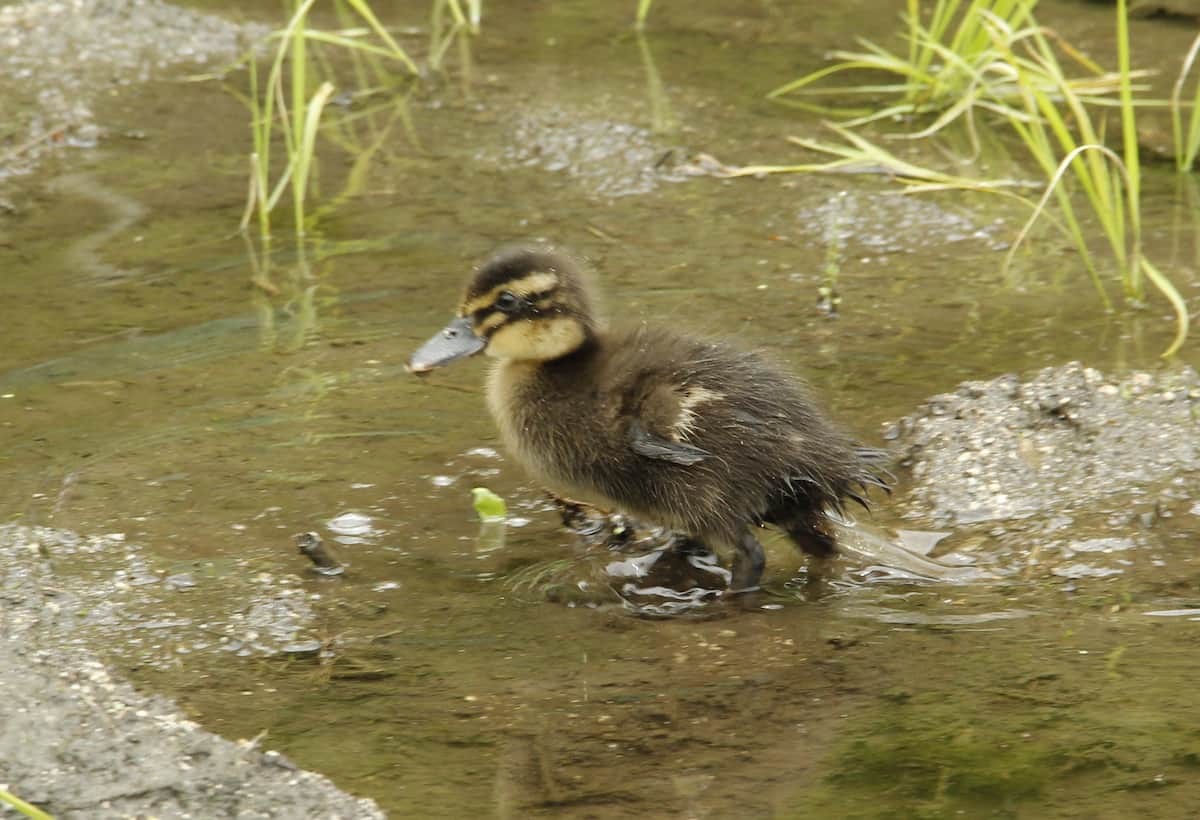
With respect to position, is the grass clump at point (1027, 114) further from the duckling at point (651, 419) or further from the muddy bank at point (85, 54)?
the muddy bank at point (85, 54)

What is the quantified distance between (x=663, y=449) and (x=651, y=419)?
12cm

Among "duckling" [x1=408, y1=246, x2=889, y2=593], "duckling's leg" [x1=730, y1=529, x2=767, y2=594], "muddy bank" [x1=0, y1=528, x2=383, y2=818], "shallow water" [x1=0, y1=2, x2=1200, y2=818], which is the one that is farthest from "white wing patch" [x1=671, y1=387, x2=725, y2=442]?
"muddy bank" [x1=0, y1=528, x2=383, y2=818]

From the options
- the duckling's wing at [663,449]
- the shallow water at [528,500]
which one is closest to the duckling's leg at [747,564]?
the shallow water at [528,500]

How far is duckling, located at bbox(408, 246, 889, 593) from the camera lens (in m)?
4.44

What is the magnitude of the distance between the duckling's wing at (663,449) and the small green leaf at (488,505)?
48cm

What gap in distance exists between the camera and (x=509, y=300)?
4777 mm

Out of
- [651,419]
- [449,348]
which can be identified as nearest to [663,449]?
[651,419]

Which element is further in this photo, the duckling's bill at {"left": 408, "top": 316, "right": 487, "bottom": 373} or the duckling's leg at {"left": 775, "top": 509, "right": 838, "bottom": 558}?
the duckling's bill at {"left": 408, "top": 316, "right": 487, "bottom": 373}

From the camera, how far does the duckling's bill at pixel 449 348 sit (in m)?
4.78

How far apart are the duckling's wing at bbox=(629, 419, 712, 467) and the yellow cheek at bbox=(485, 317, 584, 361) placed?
1.38 feet

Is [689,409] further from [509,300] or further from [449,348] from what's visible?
[449,348]

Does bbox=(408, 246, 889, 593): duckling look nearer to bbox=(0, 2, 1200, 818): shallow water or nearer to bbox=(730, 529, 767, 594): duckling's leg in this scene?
bbox=(730, 529, 767, 594): duckling's leg

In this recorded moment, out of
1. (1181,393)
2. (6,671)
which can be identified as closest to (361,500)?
(6,671)

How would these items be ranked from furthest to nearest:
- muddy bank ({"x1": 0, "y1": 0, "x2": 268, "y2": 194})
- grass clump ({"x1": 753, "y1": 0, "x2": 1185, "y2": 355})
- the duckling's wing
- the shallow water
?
muddy bank ({"x1": 0, "y1": 0, "x2": 268, "y2": 194}) < grass clump ({"x1": 753, "y1": 0, "x2": 1185, "y2": 355}) < the duckling's wing < the shallow water
